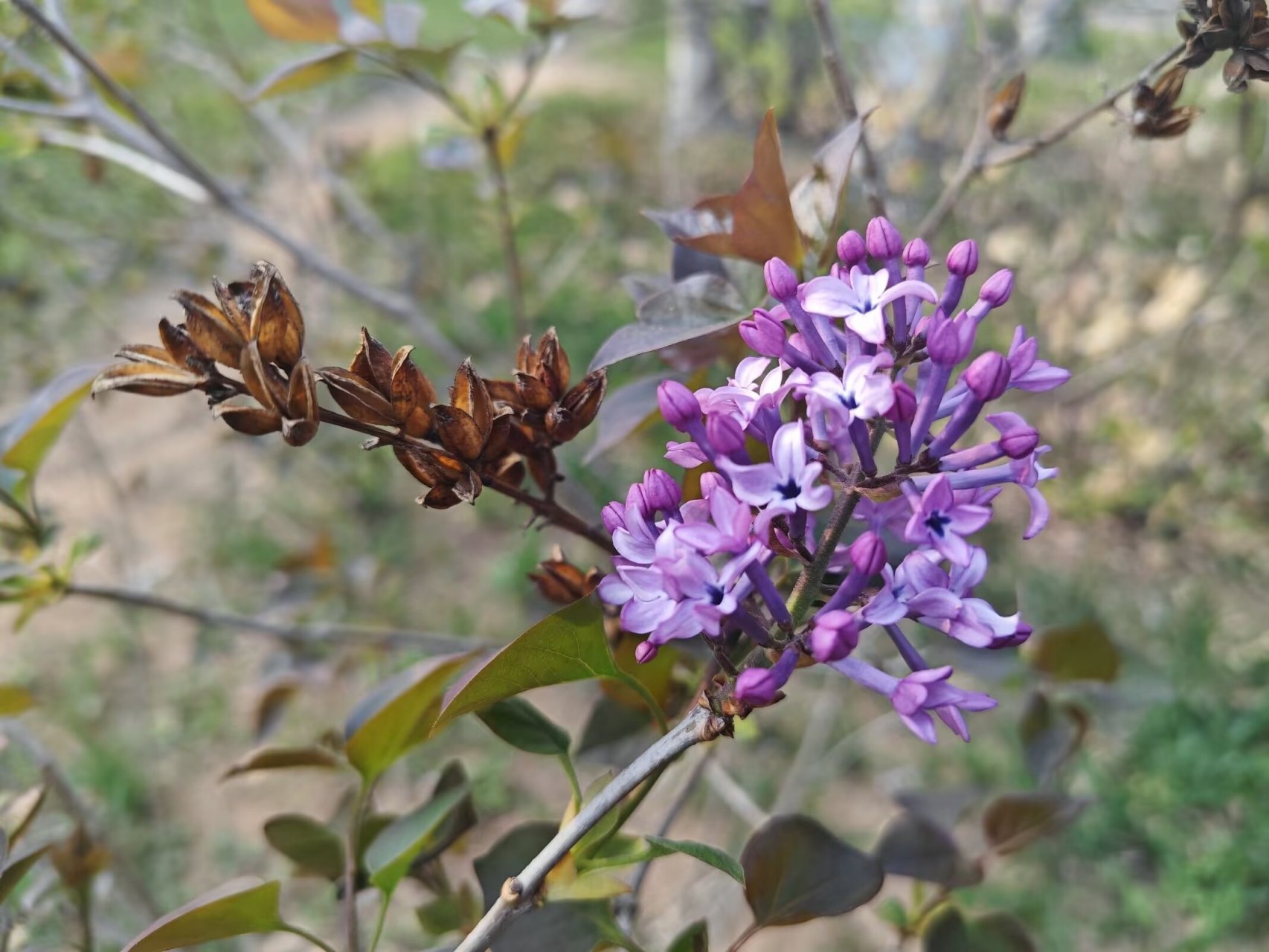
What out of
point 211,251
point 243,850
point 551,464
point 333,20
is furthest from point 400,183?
point 551,464

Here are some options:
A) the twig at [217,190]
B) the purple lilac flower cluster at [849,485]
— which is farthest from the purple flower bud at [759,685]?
the twig at [217,190]

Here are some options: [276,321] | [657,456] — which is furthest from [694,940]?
[657,456]

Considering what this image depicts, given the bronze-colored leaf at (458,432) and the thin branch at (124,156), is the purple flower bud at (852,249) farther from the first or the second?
the thin branch at (124,156)

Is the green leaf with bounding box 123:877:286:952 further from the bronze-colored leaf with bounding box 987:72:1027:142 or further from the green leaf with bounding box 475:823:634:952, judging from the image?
the bronze-colored leaf with bounding box 987:72:1027:142

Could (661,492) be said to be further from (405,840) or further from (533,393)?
(405,840)

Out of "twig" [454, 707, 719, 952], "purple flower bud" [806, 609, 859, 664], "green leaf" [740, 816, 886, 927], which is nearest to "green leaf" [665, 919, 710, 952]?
"green leaf" [740, 816, 886, 927]

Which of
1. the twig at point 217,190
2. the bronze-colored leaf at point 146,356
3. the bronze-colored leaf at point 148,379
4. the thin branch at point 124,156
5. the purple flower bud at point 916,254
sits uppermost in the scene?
the thin branch at point 124,156
